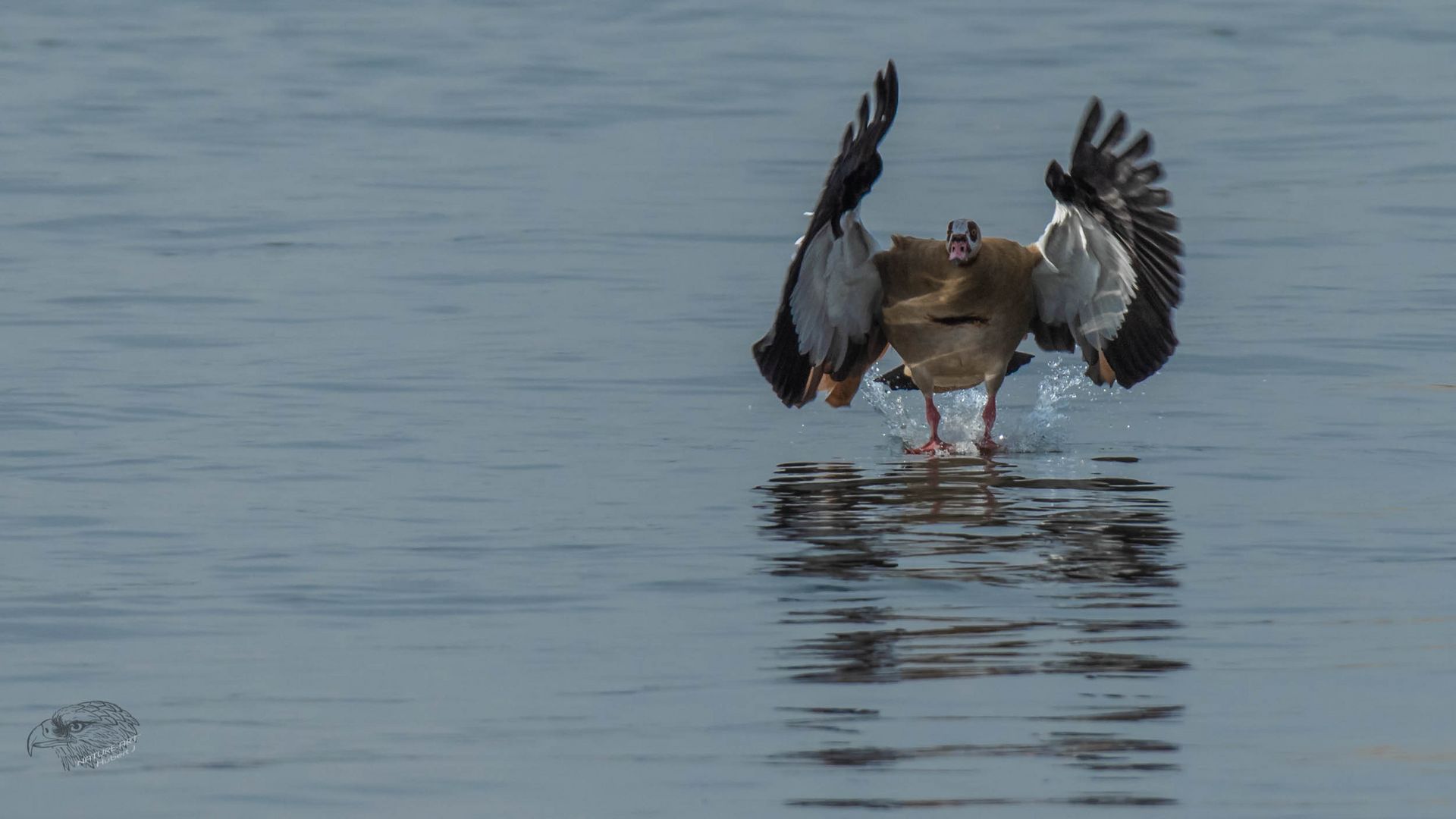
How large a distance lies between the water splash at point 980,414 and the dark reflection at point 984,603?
21.9 inches

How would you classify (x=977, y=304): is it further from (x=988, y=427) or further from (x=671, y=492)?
(x=671, y=492)

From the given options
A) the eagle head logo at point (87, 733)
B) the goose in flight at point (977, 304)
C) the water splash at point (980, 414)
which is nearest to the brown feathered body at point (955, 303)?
the goose in flight at point (977, 304)

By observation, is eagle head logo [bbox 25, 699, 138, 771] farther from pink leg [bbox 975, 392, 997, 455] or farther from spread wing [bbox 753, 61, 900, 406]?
pink leg [bbox 975, 392, 997, 455]

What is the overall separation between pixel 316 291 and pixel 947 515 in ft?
18.6

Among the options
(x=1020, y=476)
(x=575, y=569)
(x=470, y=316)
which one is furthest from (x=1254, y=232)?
(x=575, y=569)

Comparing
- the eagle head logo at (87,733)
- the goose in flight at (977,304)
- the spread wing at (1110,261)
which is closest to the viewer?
the eagle head logo at (87,733)

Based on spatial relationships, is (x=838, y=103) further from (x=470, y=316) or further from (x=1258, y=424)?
(x=1258, y=424)

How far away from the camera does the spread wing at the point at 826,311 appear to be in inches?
396

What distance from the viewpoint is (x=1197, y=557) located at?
794 cm

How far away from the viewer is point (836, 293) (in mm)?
10602

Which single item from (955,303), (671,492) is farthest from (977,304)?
(671,492)

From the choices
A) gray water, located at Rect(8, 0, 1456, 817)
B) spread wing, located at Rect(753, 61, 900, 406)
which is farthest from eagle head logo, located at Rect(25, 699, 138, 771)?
spread wing, located at Rect(753, 61, 900, 406)

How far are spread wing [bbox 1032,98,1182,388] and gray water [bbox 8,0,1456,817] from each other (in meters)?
0.35

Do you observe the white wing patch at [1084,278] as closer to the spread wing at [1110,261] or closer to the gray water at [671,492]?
the spread wing at [1110,261]
